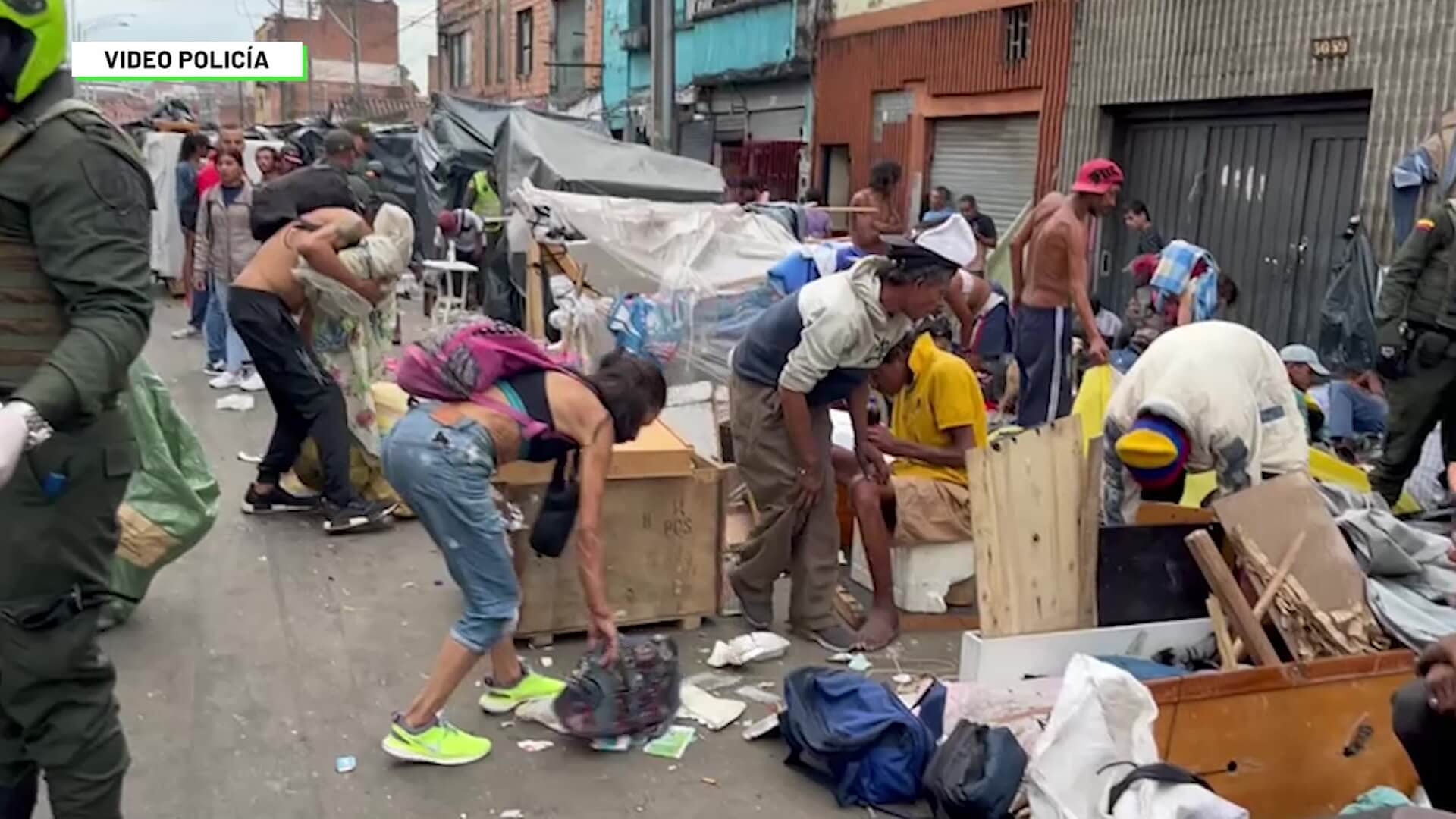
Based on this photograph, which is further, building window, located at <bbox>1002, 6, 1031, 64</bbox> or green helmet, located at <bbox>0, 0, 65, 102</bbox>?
building window, located at <bbox>1002, 6, 1031, 64</bbox>

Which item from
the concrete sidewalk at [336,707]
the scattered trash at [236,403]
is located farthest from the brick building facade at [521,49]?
the concrete sidewalk at [336,707]

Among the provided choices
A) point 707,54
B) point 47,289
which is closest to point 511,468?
point 47,289

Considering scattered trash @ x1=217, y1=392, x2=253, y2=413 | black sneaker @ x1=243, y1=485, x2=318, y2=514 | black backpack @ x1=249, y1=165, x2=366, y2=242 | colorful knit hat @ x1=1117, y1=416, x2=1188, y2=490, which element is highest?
black backpack @ x1=249, y1=165, x2=366, y2=242

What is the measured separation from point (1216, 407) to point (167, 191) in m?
13.0

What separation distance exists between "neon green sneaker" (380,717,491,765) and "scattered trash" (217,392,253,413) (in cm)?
517

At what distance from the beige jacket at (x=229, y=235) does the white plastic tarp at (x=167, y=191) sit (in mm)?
4562

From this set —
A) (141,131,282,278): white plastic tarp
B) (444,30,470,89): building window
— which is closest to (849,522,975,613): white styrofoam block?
(141,131,282,278): white plastic tarp

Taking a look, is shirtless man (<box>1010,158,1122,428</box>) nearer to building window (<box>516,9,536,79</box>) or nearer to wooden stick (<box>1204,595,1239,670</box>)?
wooden stick (<box>1204,595,1239,670</box>)

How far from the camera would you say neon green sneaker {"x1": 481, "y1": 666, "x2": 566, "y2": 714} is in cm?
410

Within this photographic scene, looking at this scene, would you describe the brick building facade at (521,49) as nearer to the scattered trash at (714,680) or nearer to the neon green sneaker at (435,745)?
the scattered trash at (714,680)

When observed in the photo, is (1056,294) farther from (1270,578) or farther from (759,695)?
(759,695)

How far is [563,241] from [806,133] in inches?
369

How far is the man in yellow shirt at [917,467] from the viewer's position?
Result: 16.2 ft

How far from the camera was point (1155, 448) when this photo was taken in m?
4.23
